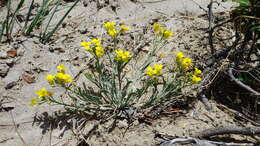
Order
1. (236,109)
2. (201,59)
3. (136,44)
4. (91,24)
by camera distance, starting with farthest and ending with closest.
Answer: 1. (91,24)
2. (136,44)
3. (201,59)
4. (236,109)

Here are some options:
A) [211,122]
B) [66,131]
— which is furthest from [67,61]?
[211,122]

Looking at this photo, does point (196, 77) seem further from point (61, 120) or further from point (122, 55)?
point (61, 120)

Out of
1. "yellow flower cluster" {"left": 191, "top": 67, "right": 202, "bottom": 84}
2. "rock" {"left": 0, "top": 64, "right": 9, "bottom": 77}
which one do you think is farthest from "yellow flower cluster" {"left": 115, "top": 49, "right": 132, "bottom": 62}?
"rock" {"left": 0, "top": 64, "right": 9, "bottom": 77}

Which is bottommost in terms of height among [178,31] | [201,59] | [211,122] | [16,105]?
[211,122]

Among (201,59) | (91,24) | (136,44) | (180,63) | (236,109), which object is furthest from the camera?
(91,24)

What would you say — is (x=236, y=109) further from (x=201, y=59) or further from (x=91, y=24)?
(x=91, y=24)

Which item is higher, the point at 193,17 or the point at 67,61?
the point at 193,17

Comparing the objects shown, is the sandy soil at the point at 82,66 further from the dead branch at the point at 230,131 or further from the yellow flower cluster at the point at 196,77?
the yellow flower cluster at the point at 196,77

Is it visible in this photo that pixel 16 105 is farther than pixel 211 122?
Yes

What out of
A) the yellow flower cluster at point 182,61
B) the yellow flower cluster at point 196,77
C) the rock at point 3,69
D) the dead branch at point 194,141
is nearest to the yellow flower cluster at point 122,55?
the yellow flower cluster at point 182,61
